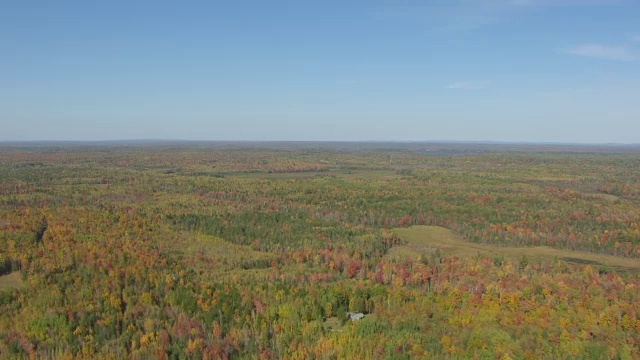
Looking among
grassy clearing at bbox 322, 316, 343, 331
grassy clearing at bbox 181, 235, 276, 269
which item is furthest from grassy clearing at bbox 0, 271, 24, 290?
grassy clearing at bbox 322, 316, 343, 331

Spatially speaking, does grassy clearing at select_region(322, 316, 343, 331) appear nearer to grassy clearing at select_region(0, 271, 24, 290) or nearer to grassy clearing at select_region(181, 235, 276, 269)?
grassy clearing at select_region(181, 235, 276, 269)

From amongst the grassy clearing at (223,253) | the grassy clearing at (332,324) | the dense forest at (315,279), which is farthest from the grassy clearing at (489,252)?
the grassy clearing at (332,324)

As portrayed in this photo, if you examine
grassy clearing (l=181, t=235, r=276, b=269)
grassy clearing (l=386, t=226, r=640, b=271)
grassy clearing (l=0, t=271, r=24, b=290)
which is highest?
grassy clearing (l=181, t=235, r=276, b=269)

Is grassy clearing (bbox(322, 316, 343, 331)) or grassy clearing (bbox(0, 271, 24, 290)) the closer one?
grassy clearing (bbox(322, 316, 343, 331))

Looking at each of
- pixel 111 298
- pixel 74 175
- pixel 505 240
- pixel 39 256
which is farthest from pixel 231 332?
pixel 74 175

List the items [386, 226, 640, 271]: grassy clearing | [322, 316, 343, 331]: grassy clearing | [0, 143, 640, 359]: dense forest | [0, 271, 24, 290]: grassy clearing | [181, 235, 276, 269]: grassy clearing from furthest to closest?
[386, 226, 640, 271]: grassy clearing → [181, 235, 276, 269]: grassy clearing → [0, 271, 24, 290]: grassy clearing → [322, 316, 343, 331]: grassy clearing → [0, 143, 640, 359]: dense forest

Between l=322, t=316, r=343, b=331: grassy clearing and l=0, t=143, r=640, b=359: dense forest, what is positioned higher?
l=0, t=143, r=640, b=359: dense forest

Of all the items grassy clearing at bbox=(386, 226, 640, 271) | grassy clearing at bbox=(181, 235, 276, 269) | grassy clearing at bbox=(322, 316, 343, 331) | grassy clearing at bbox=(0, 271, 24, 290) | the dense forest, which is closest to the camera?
the dense forest

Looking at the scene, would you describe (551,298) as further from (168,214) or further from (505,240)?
(168,214)
